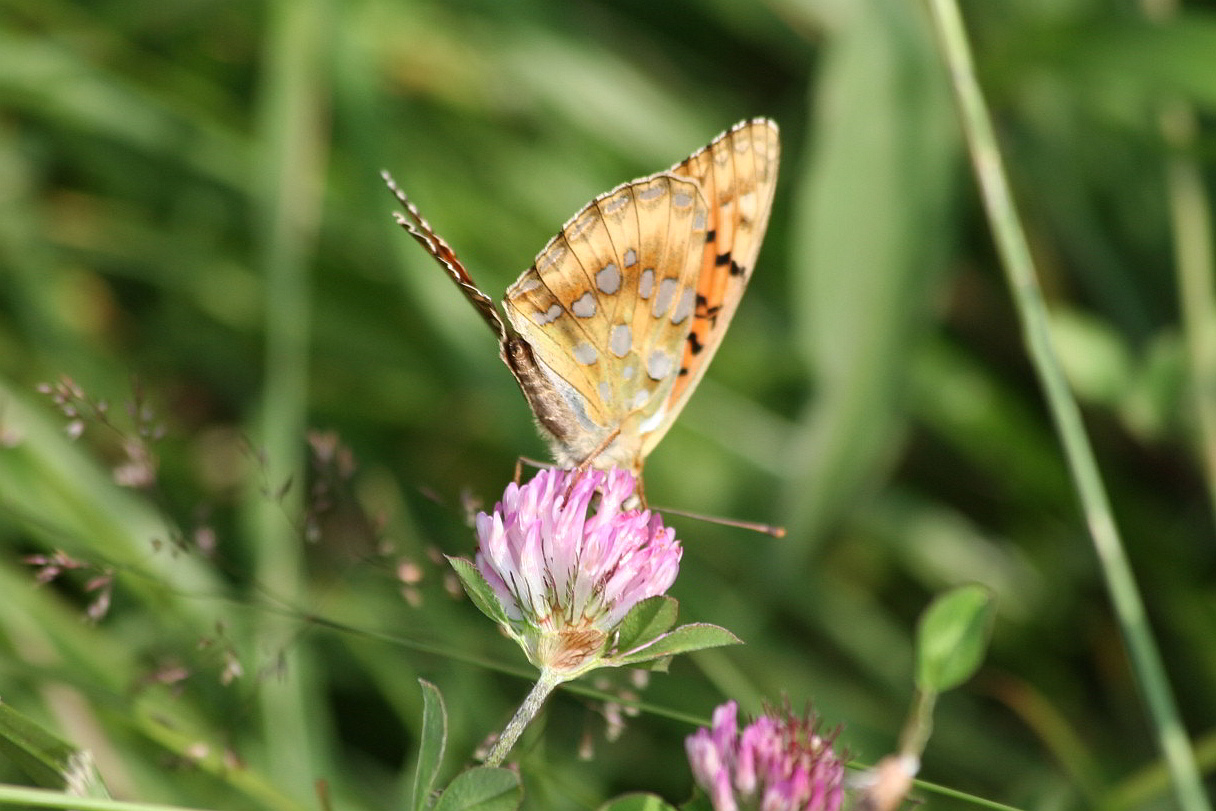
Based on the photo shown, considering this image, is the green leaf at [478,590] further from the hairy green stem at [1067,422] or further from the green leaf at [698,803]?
the hairy green stem at [1067,422]

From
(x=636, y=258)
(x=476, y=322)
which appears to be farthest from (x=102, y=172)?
(x=636, y=258)

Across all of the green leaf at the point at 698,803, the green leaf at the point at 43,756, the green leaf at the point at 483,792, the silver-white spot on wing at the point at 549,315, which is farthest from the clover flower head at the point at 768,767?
the silver-white spot on wing at the point at 549,315

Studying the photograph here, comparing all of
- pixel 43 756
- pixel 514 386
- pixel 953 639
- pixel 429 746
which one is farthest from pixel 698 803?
pixel 514 386

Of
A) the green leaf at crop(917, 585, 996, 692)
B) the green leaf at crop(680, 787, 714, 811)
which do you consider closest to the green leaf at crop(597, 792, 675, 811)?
the green leaf at crop(680, 787, 714, 811)

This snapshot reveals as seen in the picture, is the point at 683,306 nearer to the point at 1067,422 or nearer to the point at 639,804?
the point at 1067,422

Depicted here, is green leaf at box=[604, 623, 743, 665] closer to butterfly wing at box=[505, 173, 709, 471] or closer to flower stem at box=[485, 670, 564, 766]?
flower stem at box=[485, 670, 564, 766]

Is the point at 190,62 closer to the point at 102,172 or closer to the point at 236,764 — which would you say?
the point at 102,172

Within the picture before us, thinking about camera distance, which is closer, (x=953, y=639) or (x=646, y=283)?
(x=953, y=639)

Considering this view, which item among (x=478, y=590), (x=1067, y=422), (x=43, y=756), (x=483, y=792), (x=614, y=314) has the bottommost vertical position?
(x=43, y=756)
